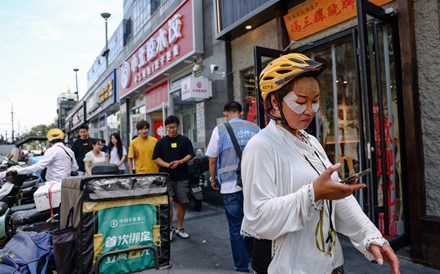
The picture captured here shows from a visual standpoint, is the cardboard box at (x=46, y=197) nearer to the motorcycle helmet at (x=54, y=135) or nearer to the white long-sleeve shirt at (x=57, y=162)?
the white long-sleeve shirt at (x=57, y=162)

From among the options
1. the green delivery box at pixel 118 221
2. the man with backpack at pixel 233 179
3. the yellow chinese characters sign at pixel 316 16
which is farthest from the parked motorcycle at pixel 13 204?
the yellow chinese characters sign at pixel 316 16

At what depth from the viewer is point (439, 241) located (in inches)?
137

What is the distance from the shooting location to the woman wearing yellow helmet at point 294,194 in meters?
1.20

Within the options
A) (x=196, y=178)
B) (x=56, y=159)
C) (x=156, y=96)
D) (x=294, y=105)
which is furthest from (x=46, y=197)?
(x=156, y=96)

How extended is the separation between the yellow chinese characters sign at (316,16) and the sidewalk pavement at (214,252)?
10.3ft

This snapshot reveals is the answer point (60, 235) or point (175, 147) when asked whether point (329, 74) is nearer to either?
point (175, 147)

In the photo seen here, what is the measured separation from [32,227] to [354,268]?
3539 millimetres

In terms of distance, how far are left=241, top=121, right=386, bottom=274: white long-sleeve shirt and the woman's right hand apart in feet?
0.11

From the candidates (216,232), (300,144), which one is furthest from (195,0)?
(300,144)

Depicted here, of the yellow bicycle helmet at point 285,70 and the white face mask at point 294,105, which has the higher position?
the yellow bicycle helmet at point 285,70

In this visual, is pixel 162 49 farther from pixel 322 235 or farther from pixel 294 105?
pixel 322 235

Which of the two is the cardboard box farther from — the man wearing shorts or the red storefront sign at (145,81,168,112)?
the red storefront sign at (145,81,168,112)

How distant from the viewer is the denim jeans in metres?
3.48

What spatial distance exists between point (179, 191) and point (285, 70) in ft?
13.1
